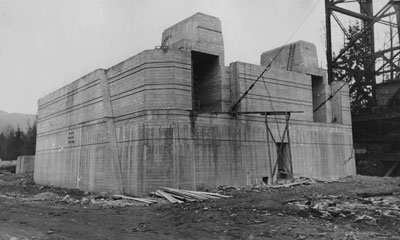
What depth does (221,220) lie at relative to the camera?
38.4 ft

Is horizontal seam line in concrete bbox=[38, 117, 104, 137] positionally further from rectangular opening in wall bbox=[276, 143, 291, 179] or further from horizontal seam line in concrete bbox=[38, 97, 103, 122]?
rectangular opening in wall bbox=[276, 143, 291, 179]

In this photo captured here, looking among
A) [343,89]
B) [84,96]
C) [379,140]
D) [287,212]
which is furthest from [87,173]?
[379,140]

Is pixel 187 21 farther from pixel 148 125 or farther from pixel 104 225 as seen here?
pixel 104 225

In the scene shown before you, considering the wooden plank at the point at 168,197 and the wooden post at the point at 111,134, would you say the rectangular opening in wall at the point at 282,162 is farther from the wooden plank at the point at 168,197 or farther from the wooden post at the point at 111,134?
the wooden post at the point at 111,134

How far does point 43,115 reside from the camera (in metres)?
33.3

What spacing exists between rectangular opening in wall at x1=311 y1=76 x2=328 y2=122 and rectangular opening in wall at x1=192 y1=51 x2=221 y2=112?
992 cm

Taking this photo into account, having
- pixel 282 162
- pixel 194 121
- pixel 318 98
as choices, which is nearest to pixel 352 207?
pixel 194 121

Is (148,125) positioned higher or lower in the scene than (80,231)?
higher

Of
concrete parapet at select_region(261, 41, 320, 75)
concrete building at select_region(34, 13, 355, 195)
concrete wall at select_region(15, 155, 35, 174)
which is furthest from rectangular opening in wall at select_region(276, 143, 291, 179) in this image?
concrete wall at select_region(15, 155, 35, 174)

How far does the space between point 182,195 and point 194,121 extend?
14.0 ft

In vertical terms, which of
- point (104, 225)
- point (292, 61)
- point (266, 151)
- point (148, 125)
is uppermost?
point (292, 61)

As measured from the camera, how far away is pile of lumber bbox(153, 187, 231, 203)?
55.3 feet

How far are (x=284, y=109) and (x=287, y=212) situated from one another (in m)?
13.1

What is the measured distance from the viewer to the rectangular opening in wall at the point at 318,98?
2797cm
